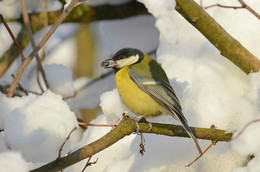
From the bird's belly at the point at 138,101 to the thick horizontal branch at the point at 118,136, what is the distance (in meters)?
0.35

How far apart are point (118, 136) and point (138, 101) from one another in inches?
20.3

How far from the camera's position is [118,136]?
1.48 m

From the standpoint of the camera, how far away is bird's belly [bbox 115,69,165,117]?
6.48 ft

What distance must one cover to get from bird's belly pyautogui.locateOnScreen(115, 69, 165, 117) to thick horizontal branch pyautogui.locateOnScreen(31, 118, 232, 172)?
35cm

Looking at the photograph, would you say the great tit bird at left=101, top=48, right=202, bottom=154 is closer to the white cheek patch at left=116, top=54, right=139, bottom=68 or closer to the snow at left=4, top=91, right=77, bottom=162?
the white cheek patch at left=116, top=54, right=139, bottom=68

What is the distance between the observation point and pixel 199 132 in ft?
5.19

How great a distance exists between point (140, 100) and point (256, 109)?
59 cm

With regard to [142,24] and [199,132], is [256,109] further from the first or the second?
[142,24]

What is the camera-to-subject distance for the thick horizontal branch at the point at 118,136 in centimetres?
136

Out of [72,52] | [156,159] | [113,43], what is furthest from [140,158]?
[72,52]

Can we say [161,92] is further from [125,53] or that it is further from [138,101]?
[125,53]

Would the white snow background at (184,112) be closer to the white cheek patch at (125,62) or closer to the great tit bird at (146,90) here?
the great tit bird at (146,90)

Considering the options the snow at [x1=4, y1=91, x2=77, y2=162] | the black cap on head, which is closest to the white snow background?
the snow at [x1=4, y1=91, x2=77, y2=162]

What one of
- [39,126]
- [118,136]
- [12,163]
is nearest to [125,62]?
[118,136]
